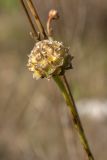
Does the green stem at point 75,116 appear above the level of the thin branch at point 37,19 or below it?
below

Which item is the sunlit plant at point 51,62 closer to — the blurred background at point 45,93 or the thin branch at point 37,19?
the thin branch at point 37,19

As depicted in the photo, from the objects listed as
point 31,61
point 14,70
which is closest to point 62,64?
point 31,61

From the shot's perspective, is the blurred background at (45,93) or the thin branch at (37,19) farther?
the blurred background at (45,93)

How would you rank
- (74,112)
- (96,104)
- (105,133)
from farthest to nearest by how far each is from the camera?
(105,133) < (96,104) < (74,112)

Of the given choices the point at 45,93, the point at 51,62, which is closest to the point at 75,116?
the point at 51,62

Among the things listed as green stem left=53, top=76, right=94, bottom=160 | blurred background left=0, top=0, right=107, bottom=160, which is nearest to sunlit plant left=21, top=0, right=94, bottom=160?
green stem left=53, top=76, right=94, bottom=160

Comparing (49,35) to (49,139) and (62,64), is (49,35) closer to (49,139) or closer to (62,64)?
(62,64)

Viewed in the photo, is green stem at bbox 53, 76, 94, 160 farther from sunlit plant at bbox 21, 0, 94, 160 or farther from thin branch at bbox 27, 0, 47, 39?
thin branch at bbox 27, 0, 47, 39

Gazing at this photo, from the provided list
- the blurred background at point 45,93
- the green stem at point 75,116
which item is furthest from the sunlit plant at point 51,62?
the blurred background at point 45,93
